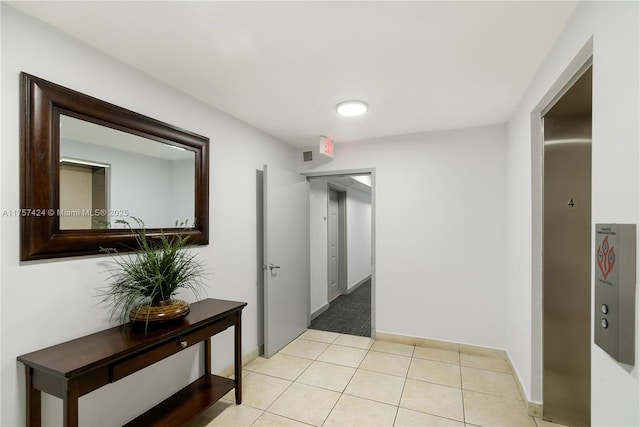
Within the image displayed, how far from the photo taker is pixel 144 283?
5.80 feet

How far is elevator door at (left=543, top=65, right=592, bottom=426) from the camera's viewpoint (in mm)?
1913

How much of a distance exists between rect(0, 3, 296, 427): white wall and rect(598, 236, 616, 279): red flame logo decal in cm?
240

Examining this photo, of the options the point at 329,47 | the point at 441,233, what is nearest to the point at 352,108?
the point at 329,47

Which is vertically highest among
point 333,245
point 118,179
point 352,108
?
point 352,108

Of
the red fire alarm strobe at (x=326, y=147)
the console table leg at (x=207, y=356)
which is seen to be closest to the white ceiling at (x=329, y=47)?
the red fire alarm strobe at (x=326, y=147)

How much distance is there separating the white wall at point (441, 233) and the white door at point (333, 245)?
1.68 meters

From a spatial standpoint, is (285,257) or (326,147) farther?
(326,147)

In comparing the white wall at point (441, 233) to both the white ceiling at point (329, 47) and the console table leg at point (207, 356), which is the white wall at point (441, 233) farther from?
the console table leg at point (207, 356)

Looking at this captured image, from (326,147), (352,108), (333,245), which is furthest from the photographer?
(333,245)

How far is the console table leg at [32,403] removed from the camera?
53.9 inches

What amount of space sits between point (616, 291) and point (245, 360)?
2.81 meters

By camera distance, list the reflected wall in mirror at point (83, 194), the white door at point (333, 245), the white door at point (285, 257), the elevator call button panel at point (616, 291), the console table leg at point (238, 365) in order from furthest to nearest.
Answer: the white door at point (333, 245), the white door at point (285, 257), the console table leg at point (238, 365), the reflected wall in mirror at point (83, 194), the elevator call button panel at point (616, 291)

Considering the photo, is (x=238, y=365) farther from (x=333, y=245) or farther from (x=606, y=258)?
(x=333, y=245)

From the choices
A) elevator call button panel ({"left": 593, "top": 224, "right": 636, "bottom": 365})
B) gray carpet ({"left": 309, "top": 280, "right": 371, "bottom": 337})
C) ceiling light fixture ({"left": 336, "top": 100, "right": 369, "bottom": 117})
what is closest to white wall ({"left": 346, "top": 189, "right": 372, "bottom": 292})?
gray carpet ({"left": 309, "top": 280, "right": 371, "bottom": 337})
